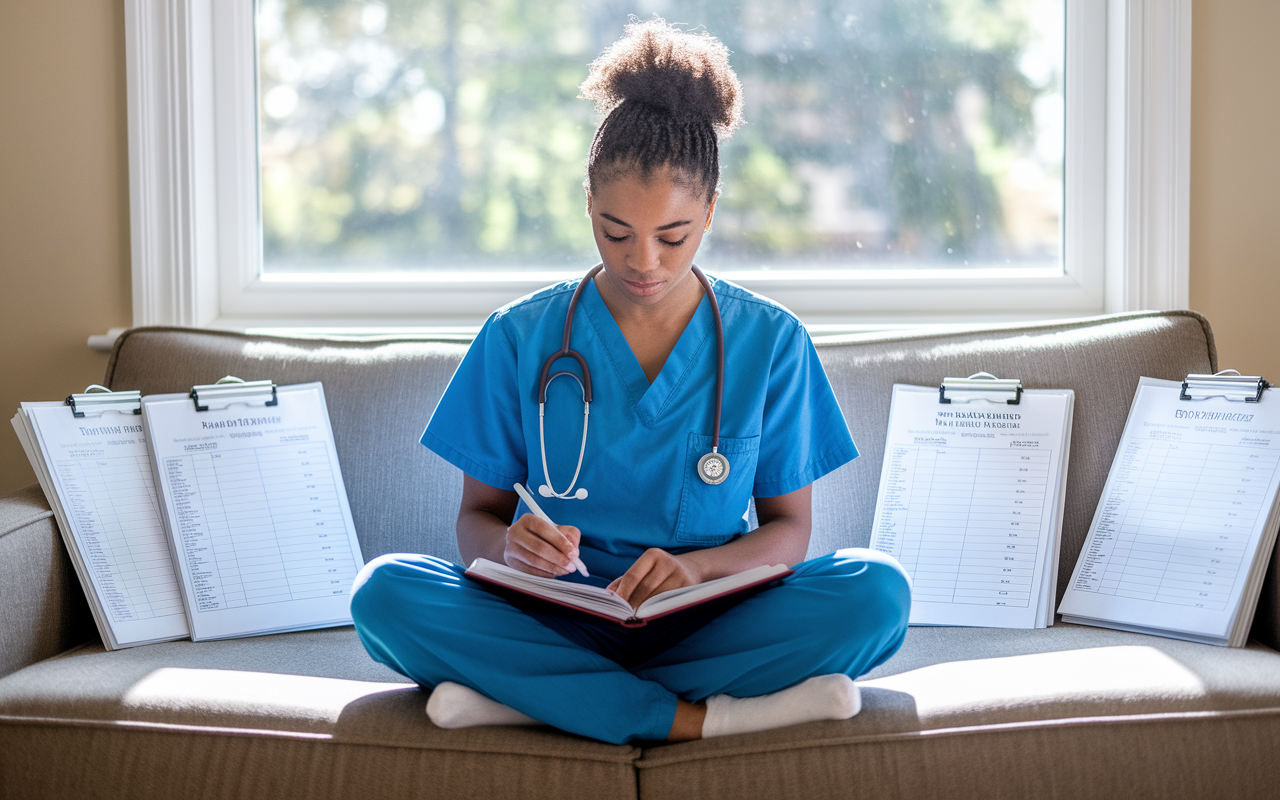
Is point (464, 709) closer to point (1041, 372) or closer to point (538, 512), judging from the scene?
point (538, 512)

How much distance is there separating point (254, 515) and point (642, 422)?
2.19 feet

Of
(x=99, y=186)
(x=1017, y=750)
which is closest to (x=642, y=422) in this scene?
(x=1017, y=750)

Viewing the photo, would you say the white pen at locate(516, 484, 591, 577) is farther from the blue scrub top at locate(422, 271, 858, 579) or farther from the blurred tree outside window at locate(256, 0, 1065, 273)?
the blurred tree outside window at locate(256, 0, 1065, 273)

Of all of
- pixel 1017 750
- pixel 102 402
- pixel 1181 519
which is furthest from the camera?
pixel 102 402

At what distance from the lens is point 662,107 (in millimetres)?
1242

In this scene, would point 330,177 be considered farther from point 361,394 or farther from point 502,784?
point 502,784

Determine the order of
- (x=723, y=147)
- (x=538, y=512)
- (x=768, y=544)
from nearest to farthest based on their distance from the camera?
1. (x=538, y=512)
2. (x=768, y=544)
3. (x=723, y=147)

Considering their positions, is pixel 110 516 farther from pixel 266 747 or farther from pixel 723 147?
pixel 723 147

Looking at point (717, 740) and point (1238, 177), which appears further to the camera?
point (1238, 177)

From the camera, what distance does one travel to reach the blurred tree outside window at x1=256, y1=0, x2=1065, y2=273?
2.04 m

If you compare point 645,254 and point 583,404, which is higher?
point 645,254

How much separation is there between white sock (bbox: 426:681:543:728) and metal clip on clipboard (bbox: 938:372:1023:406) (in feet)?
2.89

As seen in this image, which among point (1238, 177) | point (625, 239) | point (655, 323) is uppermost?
point (1238, 177)

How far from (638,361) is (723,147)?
3.01 feet
